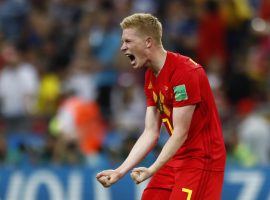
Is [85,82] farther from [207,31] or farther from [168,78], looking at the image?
[168,78]

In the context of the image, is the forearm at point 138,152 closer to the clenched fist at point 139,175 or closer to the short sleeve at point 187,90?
the clenched fist at point 139,175

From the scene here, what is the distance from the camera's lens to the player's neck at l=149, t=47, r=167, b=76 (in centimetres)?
716

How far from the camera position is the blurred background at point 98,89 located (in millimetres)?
10938

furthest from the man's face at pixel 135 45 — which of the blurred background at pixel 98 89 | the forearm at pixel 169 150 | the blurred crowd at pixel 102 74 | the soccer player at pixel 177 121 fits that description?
the blurred crowd at pixel 102 74

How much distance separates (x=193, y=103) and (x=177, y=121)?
166 millimetres

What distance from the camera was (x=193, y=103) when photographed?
706cm

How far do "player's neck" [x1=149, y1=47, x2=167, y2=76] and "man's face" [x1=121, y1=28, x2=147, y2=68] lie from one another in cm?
9

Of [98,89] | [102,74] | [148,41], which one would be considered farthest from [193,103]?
[102,74]

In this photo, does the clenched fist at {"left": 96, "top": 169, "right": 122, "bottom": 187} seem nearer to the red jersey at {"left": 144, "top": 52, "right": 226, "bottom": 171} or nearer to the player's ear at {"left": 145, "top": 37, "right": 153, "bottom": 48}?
the red jersey at {"left": 144, "top": 52, "right": 226, "bottom": 171}

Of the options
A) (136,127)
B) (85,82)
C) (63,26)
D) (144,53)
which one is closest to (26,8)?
(63,26)

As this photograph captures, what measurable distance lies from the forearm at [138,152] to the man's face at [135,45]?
1.93ft

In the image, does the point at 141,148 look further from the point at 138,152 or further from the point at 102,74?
the point at 102,74

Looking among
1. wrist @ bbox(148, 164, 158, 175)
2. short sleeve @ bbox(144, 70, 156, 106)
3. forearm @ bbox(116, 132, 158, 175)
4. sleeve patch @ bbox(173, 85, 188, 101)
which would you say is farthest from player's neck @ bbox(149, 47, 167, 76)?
wrist @ bbox(148, 164, 158, 175)

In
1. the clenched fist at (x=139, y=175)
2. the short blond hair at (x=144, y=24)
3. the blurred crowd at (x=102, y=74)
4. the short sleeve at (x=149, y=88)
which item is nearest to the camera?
the clenched fist at (x=139, y=175)
